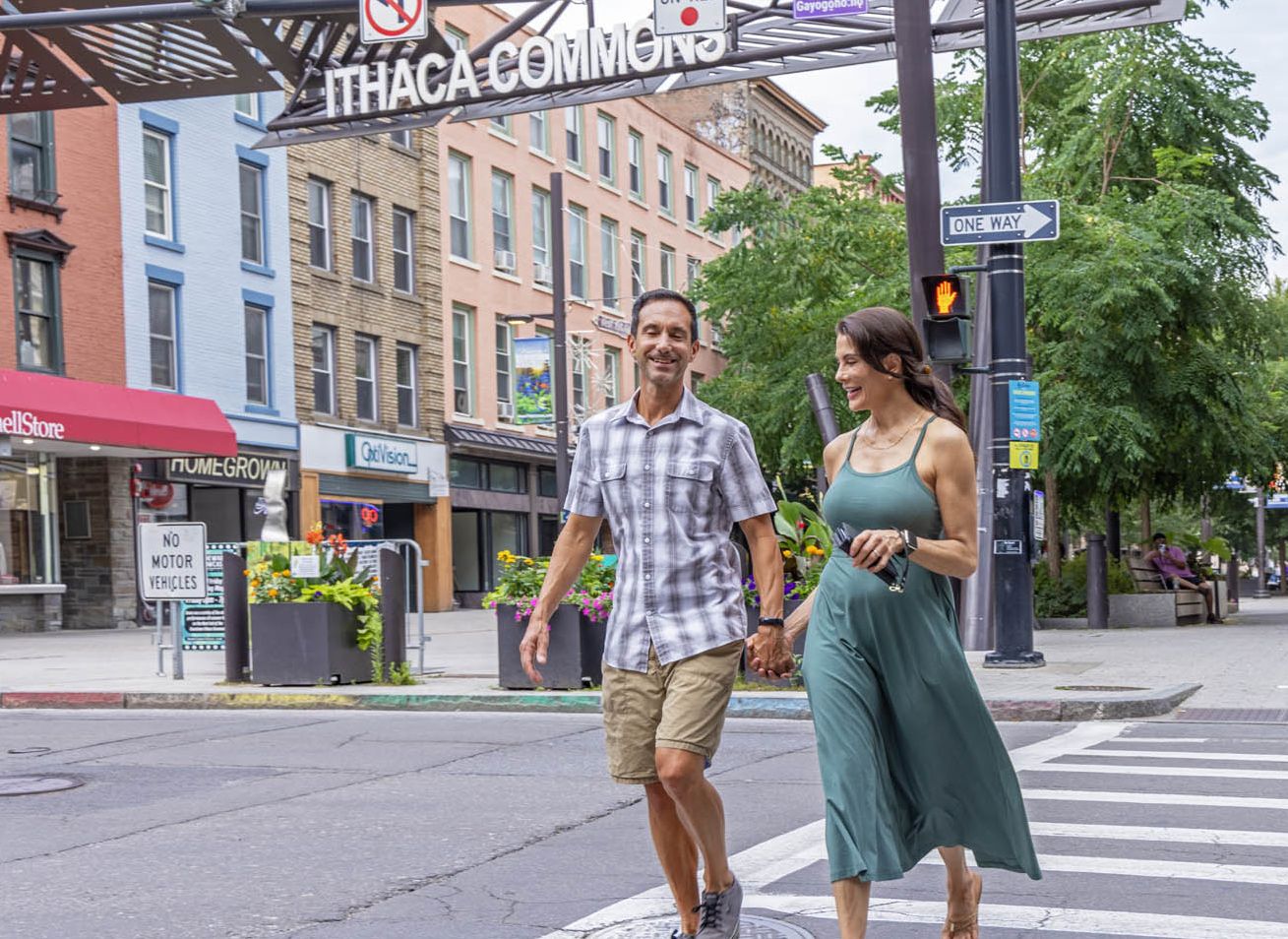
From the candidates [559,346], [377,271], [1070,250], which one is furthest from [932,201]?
[377,271]

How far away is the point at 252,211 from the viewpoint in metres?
34.2

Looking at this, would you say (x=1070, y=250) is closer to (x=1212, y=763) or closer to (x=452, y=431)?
(x=1212, y=763)

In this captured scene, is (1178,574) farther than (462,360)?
No

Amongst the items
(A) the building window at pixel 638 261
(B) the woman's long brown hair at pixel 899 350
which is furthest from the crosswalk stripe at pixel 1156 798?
(A) the building window at pixel 638 261

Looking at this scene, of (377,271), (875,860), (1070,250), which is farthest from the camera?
(377,271)

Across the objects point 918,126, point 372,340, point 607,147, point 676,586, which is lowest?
point 676,586

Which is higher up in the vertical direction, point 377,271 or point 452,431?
point 377,271

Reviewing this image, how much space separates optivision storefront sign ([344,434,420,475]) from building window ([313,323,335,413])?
2.81 feet

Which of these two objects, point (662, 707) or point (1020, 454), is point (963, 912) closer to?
point (662, 707)

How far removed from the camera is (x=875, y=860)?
444 centimetres

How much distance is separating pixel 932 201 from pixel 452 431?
28075 mm

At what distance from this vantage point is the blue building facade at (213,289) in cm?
3073

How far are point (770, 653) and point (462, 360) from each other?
37.2 meters

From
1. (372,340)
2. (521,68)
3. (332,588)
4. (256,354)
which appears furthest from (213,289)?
(332,588)
